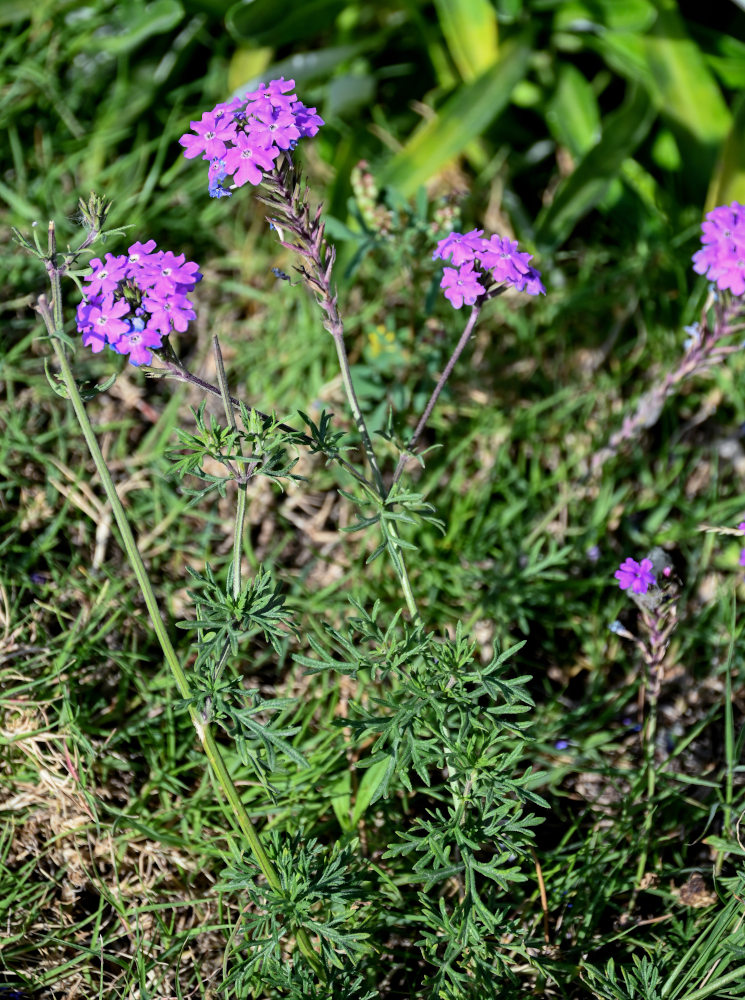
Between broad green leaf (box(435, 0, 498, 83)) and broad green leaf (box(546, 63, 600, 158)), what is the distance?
323 millimetres

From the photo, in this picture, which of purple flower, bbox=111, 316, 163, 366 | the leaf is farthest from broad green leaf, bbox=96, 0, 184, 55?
the leaf

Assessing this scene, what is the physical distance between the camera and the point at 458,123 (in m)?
3.11

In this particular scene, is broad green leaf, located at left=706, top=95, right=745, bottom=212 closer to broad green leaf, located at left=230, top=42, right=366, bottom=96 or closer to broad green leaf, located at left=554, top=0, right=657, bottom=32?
broad green leaf, located at left=554, top=0, right=657, bottom=32

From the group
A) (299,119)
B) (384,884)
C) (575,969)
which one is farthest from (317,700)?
(299,119)

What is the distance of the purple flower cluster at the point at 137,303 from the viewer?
1.71 m

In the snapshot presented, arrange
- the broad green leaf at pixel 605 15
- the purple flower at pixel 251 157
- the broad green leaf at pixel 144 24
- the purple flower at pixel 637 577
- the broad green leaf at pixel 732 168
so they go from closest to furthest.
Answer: the purple flower at pixel 251 157, the purple flower at pixel 637 577, the broad green leaf at pixel 732 168, the broad green leaf at pixel 605 15, the broad green leaf at pixel 144 24

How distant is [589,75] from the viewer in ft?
12.6

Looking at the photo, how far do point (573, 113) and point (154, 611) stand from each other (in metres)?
2.51

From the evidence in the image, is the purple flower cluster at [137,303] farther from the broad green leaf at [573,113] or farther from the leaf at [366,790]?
the broad green leaf at [573,113]

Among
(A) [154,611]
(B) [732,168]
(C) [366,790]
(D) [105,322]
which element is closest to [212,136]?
(D) [105,322]

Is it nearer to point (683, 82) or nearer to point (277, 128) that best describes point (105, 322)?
point (277, 128)

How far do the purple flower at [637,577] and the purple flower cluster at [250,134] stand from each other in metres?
1.21

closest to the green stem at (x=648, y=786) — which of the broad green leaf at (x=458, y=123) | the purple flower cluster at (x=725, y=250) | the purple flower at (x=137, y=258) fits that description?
the purple flower cluster at (x=725, y=250)

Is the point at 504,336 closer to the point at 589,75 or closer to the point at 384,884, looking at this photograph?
the point at 589,75
